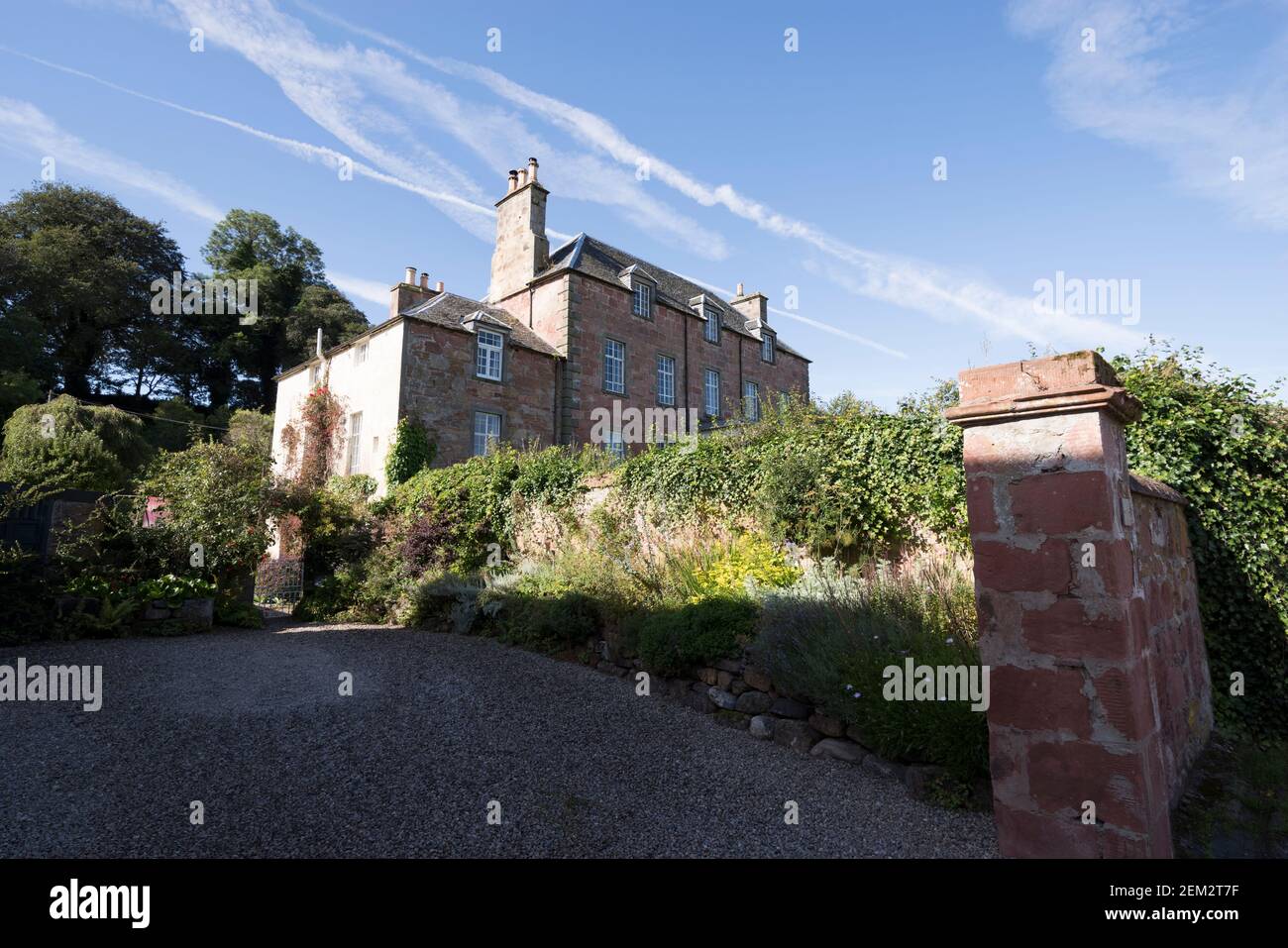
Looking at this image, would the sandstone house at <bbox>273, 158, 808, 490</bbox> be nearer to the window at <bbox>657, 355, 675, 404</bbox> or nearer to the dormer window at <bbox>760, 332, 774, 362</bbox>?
the window at <bbox>657, 355, 675, 404</bbox>

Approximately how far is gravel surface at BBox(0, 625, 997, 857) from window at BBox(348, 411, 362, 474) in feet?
35.2

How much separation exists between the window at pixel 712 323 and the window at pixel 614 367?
15.3 ft

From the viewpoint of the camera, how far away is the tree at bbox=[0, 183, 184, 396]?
77.5 feet

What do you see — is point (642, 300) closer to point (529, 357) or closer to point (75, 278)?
point (529, 357)

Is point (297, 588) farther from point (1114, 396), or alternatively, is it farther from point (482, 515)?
point (1114, 396)

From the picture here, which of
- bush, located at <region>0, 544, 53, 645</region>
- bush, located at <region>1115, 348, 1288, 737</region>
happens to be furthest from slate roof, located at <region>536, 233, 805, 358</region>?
bush, located at <region>1115, 348, 1288, 737</region>

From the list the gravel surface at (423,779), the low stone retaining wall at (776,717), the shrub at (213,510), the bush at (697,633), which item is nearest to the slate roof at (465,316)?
the shrub at (213,510)

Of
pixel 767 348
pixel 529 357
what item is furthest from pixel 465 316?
pixel 767 348

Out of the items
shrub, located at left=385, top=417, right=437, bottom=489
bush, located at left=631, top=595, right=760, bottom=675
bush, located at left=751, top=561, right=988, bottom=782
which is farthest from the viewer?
shrub, located at left=385, top=417, right=437, bottom=489

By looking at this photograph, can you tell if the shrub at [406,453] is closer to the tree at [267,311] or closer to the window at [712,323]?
the window at [712,323]

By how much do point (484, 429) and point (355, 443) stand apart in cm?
357

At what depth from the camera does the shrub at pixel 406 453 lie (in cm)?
1462
